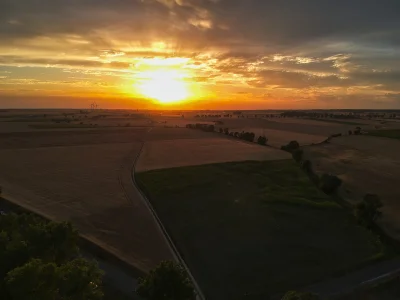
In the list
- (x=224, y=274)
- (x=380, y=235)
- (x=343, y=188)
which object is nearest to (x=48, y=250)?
(x=224, y=274)

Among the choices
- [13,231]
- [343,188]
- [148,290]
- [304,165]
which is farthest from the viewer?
[304,165]

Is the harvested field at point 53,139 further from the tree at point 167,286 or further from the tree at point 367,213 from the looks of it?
the tree at point 167,286

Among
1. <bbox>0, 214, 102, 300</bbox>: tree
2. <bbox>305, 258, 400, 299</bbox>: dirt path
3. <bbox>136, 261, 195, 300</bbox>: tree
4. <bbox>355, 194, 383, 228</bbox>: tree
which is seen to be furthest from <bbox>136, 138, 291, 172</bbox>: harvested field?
<bbox>136, 261, 195, 300</bbox>: tree

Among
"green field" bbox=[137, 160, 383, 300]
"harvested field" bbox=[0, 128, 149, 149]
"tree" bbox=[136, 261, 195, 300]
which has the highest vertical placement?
"tree" bbox=[136, 261, 195, 300]

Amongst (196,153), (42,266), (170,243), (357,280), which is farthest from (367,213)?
(196,153)

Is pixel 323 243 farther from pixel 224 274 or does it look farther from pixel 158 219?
pixel 158 219

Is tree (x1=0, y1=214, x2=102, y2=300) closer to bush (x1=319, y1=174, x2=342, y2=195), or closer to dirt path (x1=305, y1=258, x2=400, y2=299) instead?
dirt path (x1=305, y1=258, x2=400, y2=299)
